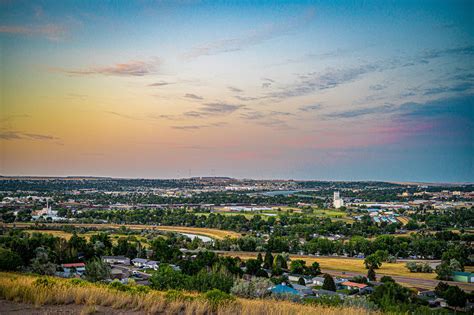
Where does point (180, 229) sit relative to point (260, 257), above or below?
below

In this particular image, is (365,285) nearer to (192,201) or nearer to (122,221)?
(122,221)

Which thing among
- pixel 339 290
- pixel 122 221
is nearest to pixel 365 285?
pixel 339 290

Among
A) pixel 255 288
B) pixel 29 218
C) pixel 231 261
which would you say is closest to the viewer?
pixel 255 288

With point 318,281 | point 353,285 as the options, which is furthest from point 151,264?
point 353,285

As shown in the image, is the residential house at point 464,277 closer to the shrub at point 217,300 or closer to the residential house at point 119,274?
the residential house at point 119,274

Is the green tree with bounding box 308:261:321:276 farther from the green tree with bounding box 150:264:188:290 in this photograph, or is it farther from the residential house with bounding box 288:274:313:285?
the green tree with bounding box 150:264:188:290

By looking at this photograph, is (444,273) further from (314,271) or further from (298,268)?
(298,268)

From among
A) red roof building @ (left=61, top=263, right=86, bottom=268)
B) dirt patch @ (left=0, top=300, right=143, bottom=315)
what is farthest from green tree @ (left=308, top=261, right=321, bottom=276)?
dirt patch @ (left=0, top=300, right=143, bottom=315)

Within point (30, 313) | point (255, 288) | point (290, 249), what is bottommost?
point (290, 249)
